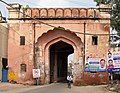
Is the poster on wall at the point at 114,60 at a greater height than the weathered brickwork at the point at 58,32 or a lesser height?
lesser

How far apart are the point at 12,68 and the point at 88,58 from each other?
8.46 meters

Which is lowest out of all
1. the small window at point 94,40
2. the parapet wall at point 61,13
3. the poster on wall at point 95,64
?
the poster on wall at point 95,64

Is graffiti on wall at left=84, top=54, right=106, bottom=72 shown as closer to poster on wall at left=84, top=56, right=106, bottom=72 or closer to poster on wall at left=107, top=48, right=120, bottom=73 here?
poster on wall at left=84, top=56, right=106, bottom=72

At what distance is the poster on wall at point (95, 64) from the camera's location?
32375mm

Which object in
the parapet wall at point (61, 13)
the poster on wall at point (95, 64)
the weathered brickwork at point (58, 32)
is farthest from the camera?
the parapet wall at point (61, 13)

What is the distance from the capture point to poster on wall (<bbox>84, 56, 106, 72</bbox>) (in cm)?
3238

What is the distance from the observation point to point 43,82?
35.2 meters

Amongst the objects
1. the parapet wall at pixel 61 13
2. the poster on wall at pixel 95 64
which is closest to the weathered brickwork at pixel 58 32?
the parapet wall at pixel 61 13

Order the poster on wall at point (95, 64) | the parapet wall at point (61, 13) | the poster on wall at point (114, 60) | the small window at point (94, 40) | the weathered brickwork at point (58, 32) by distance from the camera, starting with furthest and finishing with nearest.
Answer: the parapet wall at point (61, 13) < the small window at point (94, 40) < the weathered brickwork at point (58, 32) < the poster on wall at point (95, 64) < the poster on wall at point (114, 60)

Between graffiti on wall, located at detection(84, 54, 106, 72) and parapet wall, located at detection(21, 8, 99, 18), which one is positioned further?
parapet wall, located at detection(21, 8, 99, 18)

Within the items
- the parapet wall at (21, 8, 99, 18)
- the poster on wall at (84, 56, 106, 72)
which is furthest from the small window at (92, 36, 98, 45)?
the parapet wall at (21, 8, 99, 18)

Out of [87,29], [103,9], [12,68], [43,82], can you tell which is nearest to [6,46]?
[12,68]

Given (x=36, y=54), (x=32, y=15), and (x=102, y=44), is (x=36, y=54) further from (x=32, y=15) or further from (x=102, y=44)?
(x=102, y=44)

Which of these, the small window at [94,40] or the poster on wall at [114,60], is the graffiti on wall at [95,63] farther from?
the poster on wall at [114,60]
